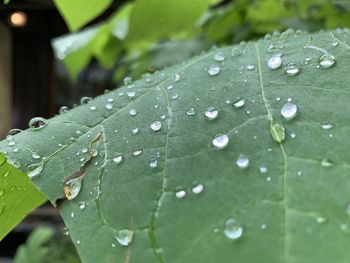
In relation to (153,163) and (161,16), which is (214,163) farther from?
(161,16)

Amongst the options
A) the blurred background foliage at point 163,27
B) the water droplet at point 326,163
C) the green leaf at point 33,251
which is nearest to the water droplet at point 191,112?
the water droplet at point 326,163

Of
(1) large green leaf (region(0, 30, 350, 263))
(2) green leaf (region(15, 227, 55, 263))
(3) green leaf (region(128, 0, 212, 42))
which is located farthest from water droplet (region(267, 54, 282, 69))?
(2) green leaf (region(15, 227, 55, 263))

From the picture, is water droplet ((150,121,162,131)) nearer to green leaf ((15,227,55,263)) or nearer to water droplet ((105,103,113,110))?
water droplet ((105,103,113,110))

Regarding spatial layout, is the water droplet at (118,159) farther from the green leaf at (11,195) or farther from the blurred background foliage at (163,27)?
the blurred background foliage at (163,27)

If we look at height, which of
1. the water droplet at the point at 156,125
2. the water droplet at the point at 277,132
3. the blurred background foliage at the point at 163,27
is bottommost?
the blurred background foliage at the point at 163,27

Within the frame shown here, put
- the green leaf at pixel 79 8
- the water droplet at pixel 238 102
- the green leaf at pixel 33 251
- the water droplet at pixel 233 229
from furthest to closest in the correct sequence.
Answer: the green leaf at pixel 33 251 < the green leaf at pixel 79 8 < the water droplet at pixel 238 102 < the water droplet at pixel 233 229

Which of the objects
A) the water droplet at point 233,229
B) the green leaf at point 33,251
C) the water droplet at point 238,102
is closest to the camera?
the water droplet at point 233,229

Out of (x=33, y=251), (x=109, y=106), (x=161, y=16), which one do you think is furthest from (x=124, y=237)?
(x=33, y=251)

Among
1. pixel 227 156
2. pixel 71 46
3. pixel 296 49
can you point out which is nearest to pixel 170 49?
pixel 71 46
